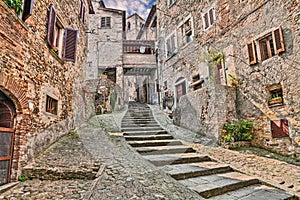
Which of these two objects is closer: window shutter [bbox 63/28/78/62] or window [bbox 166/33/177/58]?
window shutter [bbox 63/28/78/62]

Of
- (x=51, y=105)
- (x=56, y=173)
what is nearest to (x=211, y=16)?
(x=51, y=105)

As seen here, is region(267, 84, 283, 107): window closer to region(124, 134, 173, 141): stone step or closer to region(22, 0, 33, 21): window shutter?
region(124, 134, 173, 141): stone step

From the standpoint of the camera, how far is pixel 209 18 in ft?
29.1

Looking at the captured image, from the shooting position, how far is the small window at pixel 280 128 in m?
5.35

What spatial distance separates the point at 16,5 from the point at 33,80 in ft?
5.06

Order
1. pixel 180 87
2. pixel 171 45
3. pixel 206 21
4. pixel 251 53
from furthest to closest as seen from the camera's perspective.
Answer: pixel 171 45
pixel 180 87
pixel 206 21
pixel 251 53

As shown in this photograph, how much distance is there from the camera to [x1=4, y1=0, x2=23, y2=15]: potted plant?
3412 millimetres

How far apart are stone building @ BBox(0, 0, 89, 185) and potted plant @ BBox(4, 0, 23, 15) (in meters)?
0.08

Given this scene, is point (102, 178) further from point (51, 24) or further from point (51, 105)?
point (51, 24)

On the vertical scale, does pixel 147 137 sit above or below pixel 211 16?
below

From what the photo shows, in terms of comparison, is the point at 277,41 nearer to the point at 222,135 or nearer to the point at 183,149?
the point at 222,135

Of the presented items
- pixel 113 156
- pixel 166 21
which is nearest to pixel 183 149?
pixel 113 156

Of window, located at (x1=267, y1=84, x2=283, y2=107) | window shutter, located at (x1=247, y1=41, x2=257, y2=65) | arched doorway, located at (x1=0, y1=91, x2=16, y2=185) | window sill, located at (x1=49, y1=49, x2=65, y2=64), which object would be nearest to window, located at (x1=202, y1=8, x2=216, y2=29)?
window shutter, located at (x1=247, y1=41, x2=257, y2=65)

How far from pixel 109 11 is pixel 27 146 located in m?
14.7
